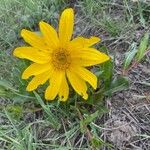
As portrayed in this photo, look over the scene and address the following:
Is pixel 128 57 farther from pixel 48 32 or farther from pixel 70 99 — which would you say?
pixel 48 32

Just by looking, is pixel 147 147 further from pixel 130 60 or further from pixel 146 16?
pixel 146 16

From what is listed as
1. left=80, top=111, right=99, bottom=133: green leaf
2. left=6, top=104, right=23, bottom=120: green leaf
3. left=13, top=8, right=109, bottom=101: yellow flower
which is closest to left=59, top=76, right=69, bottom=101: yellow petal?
left=13, top=8, right=109, bottom=101: yellow flower

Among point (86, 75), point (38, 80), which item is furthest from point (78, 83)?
point (38, 80)

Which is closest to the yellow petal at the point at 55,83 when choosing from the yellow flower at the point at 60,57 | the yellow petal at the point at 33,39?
the yellow flower at the point at 60,57

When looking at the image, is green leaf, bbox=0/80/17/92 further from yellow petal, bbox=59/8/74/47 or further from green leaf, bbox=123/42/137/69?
green leaf, bbox=123/42/137/69

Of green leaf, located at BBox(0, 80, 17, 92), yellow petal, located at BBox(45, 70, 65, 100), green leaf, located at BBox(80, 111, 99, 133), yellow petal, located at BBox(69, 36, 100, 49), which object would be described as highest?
yellow petal, located at BBox(69, 36, 100, 49)

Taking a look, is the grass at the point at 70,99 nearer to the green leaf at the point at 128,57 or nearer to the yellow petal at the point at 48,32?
the green leaf at the point at 128,57

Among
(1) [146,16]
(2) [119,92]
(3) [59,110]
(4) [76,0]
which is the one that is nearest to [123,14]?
(1) [146,16]

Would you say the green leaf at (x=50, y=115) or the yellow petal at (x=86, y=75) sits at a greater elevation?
the yellow petal at (x=86, y=75)
